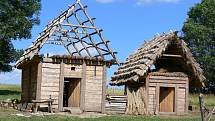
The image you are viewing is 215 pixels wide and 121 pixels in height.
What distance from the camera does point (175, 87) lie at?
33.0m

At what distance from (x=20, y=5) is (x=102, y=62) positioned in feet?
75.9

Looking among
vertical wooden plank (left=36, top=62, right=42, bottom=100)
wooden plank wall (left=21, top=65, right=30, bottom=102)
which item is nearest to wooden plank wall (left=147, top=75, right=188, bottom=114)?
vertical wooden plank (left=36, top=62, right=42, bottom=100)

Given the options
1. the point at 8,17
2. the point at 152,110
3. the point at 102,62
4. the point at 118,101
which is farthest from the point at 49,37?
the point at 8,17

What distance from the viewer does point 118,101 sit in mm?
31578

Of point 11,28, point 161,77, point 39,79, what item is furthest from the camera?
point 11,28

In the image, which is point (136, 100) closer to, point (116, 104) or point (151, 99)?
point (151, 99)

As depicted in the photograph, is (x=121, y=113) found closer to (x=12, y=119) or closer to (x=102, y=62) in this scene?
(x=102, y=62)

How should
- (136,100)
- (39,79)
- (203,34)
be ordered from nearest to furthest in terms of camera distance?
(39,79)
(136,100)
(203,34)

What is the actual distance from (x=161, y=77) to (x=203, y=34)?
105 ft

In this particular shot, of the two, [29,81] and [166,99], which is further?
[166,99]

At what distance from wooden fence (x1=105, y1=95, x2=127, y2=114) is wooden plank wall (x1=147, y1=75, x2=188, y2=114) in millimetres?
1744

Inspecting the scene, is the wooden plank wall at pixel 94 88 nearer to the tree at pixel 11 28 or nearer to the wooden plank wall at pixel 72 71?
the wooden plank wall at pixel 72 71

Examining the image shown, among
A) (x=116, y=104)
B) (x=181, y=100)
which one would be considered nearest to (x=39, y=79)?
(x=116, y=104)

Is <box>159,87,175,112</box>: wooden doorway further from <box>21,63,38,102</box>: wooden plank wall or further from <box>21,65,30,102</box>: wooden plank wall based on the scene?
<box>21,65,30,102</box>: wooden plank wall
